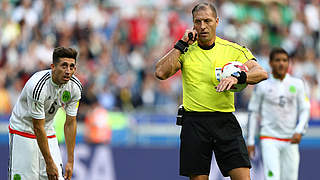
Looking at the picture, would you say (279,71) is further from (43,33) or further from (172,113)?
(43,33)

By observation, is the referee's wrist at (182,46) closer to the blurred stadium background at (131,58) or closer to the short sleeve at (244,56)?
the short sleeve at (244,56)

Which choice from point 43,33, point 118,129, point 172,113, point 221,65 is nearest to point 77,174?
point 118,129

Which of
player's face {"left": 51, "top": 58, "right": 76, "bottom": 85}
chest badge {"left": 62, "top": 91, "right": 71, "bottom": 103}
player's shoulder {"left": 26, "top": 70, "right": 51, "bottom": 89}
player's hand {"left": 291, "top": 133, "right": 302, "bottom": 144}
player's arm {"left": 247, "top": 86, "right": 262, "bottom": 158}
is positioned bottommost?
player's hand {"left": 291, "top": 133, "right": 302, "bottom": 144}

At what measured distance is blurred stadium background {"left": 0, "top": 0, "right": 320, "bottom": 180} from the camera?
12820mm

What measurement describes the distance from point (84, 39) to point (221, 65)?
9672 mm

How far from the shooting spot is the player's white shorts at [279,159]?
977 centimetres

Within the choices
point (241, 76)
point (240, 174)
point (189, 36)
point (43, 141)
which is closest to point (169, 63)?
point (189, 36)

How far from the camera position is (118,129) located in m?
13.0

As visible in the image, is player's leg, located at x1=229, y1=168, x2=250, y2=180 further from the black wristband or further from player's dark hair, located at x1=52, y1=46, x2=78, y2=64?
player's dark hair, located at x1=52, y1=46, x2=78, y2=64

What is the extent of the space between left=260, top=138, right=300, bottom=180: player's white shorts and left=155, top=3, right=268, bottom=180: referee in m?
3.00

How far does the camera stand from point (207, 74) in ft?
22.4

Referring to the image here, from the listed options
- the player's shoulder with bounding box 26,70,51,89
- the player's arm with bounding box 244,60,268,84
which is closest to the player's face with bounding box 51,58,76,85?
the player's shoulder with bounding box 26,70,51,89

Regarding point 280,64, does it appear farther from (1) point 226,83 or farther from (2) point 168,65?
(1) point 226,83

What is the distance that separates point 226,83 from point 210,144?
0.98m
